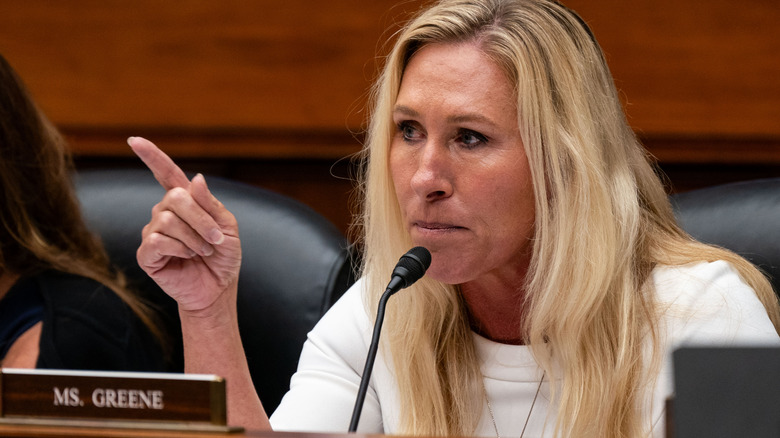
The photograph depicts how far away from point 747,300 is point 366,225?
49 centimetres

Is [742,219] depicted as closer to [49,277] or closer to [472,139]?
[472,139]

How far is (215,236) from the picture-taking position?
110 cm

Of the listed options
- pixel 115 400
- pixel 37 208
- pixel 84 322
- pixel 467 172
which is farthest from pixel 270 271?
pixel 115 400

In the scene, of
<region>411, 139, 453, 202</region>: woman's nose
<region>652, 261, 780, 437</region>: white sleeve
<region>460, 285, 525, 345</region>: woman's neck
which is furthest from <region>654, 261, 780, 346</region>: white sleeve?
<region>411, 139, 453, 202</region>: woman's nose

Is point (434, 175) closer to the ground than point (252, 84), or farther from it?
closer to the ground

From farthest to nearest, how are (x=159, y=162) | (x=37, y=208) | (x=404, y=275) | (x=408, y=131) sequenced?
(x=37, y=208) < (x=408, y=131) < (x=159, y=162) < (x=404, y=275)

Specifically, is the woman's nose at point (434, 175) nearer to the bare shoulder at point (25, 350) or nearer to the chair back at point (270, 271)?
the chair back at point (270, 271)

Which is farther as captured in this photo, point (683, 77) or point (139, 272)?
point (683, 77)

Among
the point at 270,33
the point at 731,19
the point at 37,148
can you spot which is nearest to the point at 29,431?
the point at 37,148

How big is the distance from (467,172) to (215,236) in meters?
0.29

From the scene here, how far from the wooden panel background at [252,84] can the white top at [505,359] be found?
787 millimetres

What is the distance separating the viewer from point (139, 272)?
66.3 inches

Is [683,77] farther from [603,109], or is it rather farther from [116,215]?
[116,215]

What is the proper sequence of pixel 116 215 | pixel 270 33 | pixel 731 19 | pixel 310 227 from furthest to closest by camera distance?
pixel 270 33 < pixel 731 19 < pixel 116 215 < pixel 310 227
